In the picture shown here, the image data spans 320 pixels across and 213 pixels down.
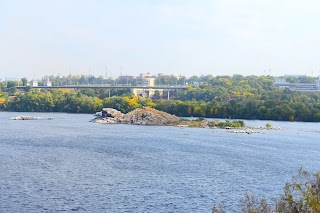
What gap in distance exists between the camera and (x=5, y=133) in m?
28.8

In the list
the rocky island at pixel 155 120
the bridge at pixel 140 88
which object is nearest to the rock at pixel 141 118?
the rocky island at pixel 155 120

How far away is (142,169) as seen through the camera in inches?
687

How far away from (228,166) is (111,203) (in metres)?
6.69

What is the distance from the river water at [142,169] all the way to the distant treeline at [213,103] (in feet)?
47.2

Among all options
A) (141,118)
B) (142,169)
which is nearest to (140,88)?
(141,118)

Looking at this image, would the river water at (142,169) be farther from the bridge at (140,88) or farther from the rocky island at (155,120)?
the bridge at (140,88)

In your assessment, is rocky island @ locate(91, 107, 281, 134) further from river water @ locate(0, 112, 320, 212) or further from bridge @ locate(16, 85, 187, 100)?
bridge @ locate(16, 85, 187, 100)

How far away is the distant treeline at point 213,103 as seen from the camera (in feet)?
143

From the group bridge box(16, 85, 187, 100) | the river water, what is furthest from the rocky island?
bridge box(16, 85, 187, 100)

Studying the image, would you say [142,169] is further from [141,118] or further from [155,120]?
[141,118]

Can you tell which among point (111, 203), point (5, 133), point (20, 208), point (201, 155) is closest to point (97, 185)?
point (111, 203)

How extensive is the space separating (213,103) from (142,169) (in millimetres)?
30797

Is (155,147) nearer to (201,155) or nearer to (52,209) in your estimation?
(201,155)

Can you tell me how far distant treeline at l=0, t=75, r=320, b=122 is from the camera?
143 feet
